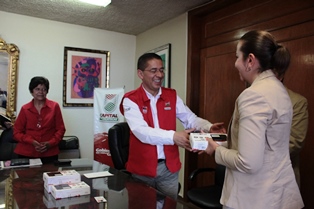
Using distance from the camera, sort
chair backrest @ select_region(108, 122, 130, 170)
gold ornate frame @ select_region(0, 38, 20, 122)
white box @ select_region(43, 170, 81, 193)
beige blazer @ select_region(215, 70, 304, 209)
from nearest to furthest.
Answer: beige blazer @ select_region(215, 70, 304, 209)
white box @ select_region(43, 170, 81, 193)
chair backrest @ select_region(108, 122, 130, 170)
gold ornate frame @ select_region(0, 38, 20, 122)

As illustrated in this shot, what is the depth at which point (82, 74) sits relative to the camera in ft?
13.4

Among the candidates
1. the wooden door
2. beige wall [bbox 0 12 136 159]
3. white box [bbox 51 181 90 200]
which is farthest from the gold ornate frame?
white box [bbox 51 181 90 200]

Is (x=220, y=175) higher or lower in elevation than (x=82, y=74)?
lower

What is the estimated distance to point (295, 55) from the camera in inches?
90.1

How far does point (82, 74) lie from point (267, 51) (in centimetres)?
340

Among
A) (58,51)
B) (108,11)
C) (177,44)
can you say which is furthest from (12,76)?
(177,44)

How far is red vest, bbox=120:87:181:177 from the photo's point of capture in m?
1.75

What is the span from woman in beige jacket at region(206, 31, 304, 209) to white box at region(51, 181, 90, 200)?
68 cm

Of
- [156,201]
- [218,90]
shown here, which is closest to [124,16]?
[218,90]

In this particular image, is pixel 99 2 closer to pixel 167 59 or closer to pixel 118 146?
pixel 167 59

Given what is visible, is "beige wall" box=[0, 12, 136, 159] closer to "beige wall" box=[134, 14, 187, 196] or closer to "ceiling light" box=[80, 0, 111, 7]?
"beige wall" box=[134, 14, 187, 196]

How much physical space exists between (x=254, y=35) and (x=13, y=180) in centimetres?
153

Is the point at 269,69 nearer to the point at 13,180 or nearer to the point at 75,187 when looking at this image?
the point at 75,187

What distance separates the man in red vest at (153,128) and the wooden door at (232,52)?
100 cm
